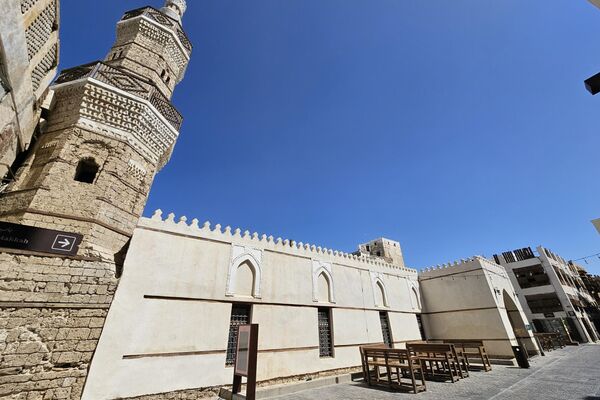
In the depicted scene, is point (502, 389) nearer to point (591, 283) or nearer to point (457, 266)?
point (457, 266)

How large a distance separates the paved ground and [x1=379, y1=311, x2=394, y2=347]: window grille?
4.21 metres

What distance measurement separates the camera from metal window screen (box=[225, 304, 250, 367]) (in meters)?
8.26

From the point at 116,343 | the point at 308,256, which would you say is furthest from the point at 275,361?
the point at 116,343

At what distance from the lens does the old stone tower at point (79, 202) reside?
5.31 meters

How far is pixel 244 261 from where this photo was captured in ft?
31.9

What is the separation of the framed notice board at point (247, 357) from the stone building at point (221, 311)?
309cm

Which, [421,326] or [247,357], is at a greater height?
[421,326]

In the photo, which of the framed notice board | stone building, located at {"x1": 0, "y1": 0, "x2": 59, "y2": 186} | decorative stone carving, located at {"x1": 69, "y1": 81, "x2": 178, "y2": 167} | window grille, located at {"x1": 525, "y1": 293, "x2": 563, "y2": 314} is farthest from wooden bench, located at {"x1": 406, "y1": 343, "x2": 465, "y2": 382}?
window grille, located at {"x1": 525, "y1": 293, "x2": 563, "y2": 314}

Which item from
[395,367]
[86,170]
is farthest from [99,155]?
[395,367]

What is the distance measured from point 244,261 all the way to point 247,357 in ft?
16.4

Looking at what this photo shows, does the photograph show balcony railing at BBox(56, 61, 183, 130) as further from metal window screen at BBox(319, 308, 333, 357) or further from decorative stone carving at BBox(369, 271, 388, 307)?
decorative stone carving at BBox(369, 271, 388, 307)

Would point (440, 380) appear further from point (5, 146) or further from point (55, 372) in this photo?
point (5, 146)

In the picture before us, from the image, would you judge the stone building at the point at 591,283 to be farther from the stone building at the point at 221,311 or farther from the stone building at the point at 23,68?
the stone building at the point at 23,68

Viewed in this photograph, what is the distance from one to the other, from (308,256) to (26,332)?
29.4 ft
